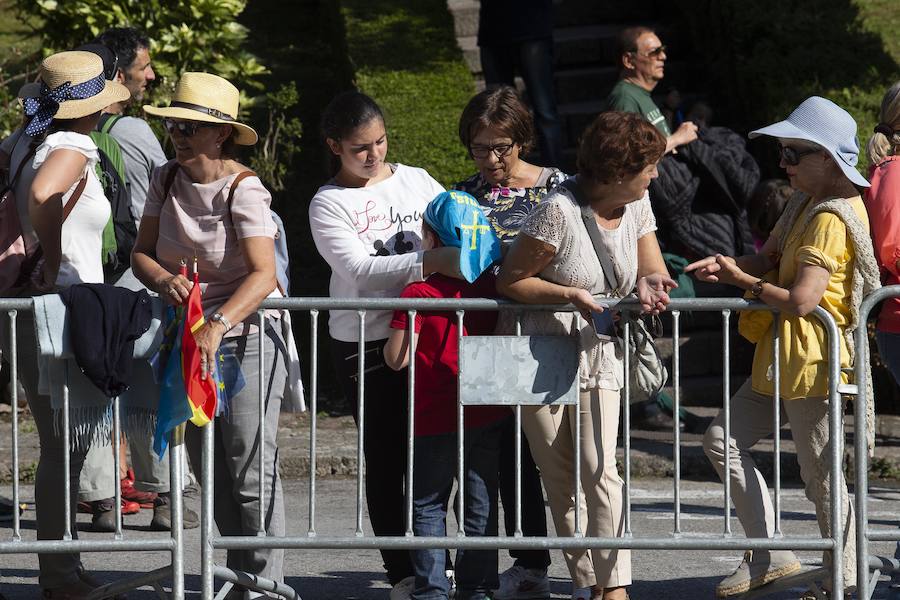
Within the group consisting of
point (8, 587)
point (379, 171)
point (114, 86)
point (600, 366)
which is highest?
point (114, 86)

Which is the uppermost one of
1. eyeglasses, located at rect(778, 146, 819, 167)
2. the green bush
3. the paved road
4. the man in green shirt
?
the green bush

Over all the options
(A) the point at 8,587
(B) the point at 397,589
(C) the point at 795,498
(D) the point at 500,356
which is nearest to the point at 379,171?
(D) the point at 500,356

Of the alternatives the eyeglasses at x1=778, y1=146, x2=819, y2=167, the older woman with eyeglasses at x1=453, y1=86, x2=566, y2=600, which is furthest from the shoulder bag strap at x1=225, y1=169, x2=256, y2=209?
the eyeglasses at x1=778, y1=146, x2=819, y2=167

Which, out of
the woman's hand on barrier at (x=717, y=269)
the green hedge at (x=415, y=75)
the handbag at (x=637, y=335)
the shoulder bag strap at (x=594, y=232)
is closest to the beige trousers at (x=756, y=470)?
the handbag at (x=637, y=335)

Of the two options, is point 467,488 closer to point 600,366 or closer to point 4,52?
point 600,366

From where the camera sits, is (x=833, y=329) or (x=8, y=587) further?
(x=8, y=587)

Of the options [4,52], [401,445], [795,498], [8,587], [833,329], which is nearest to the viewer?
Answer: [833,329]

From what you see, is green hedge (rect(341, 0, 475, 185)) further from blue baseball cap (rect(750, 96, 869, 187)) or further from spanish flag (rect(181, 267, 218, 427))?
spanish flag (rect(181, 267, 218, 427))

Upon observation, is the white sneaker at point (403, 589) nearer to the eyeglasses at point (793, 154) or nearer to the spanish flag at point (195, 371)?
the spanish flag at point (195, 371)

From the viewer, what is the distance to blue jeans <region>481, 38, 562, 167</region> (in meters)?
10.1

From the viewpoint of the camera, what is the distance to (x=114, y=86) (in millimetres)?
5852

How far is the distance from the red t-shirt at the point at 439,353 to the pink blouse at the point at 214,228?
59cm

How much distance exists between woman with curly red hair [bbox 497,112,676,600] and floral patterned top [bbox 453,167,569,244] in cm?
28

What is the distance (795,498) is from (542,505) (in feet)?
7.59
